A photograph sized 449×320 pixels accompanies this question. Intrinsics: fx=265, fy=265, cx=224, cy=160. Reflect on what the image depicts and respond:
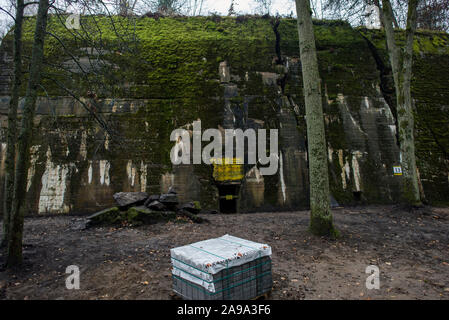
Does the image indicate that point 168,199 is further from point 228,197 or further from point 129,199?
point 228,197

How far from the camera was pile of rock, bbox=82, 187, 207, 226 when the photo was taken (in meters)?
6.72

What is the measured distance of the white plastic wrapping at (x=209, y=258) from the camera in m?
2.78

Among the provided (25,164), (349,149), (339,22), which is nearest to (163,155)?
(25,164)

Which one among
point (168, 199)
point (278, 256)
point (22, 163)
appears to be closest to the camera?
point (22, 163)

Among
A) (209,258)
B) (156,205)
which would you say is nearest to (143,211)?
(156,205)

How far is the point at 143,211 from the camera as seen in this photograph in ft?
22.5

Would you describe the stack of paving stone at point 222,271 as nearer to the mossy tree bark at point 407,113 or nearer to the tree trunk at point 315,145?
the tree trunk at point 315,145

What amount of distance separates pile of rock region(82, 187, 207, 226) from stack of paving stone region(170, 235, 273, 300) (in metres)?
Answer: 3.89

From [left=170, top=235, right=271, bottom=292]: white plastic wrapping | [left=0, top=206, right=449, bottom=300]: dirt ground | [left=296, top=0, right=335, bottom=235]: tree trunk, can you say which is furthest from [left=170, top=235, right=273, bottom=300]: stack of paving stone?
[left=296, top=0, right=335, bottom=235]: tree trunk

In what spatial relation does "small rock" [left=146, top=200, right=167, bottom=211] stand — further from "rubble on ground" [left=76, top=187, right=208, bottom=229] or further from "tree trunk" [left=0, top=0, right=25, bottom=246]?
"tree trunk" [left=0, top=0, right=25, bottom=246]

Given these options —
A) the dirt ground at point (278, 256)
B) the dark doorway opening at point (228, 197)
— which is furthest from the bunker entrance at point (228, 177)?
the dirt ground at point (278, 256)

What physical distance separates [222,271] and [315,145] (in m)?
4.13
